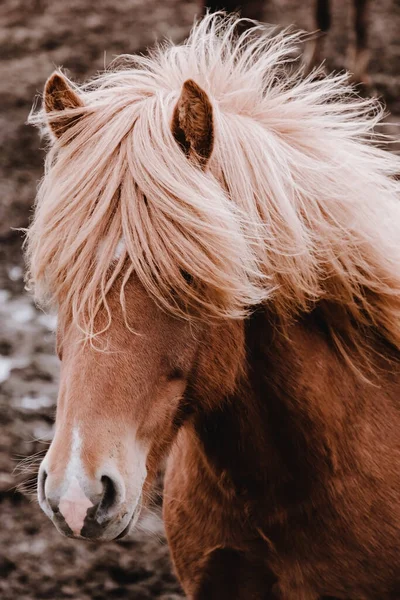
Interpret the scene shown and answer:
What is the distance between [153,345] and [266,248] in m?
0.36

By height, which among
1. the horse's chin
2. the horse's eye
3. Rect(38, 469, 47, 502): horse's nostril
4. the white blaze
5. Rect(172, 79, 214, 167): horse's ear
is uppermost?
Rect(172, 79, 214, 167): horse's ear

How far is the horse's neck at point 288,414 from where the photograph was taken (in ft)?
6.99

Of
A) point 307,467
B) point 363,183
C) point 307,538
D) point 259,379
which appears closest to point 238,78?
point 363,183

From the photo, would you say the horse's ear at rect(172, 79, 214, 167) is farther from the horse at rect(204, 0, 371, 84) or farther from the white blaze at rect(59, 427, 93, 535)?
the horse at rect(204, 0, 371, 84)

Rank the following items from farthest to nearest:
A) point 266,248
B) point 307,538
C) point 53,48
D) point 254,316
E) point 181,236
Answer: point 53,48 < point 307,538 < point 254,316 < point 266,248 < point 181,236

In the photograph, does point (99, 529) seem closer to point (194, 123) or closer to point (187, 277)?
point (187, 277)

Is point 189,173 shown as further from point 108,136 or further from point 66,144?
point 66,144

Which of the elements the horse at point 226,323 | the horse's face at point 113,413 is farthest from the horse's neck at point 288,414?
the horse's face at point 113,413

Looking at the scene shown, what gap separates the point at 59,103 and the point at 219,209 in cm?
52

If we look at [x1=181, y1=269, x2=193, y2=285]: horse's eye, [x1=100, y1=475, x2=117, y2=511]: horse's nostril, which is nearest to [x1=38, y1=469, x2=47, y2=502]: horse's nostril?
[x1=100, y1=475, x2=117, y2=511]: horse's nostril

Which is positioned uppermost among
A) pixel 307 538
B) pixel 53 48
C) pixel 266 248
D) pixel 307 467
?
pixel 266 248

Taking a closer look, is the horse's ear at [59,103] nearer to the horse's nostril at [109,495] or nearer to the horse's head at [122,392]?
the horse's head at [122,392]

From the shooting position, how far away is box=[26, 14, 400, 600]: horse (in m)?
1.79

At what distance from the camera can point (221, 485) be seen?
2.31 meters
